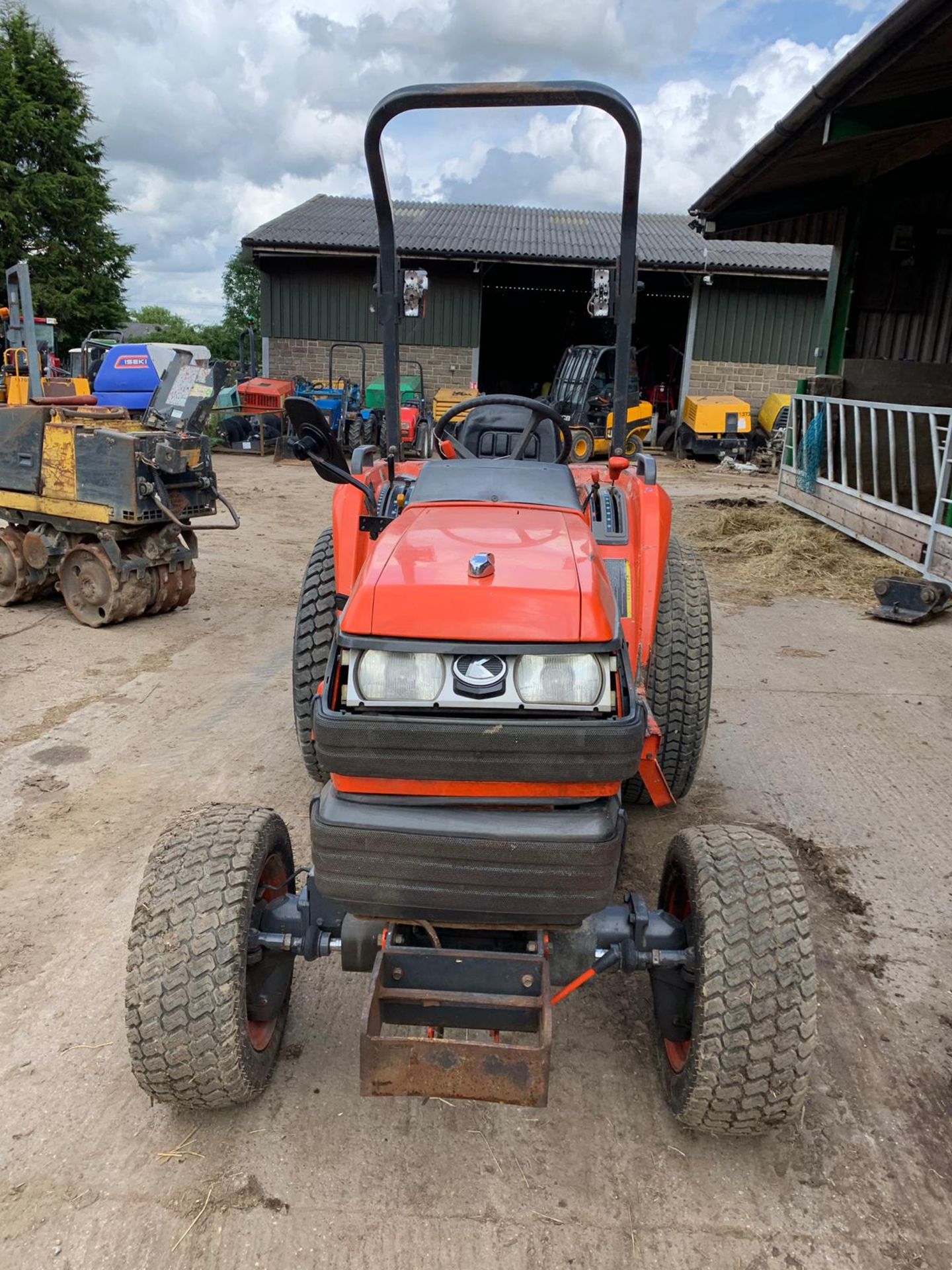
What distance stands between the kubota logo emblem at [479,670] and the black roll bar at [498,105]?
1447 millimetres

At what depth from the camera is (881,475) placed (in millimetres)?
8078

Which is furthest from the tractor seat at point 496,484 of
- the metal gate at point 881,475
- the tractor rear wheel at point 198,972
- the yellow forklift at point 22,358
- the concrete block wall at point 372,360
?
the concrete block wall at point 372,360

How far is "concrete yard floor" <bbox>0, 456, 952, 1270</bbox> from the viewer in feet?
6.06

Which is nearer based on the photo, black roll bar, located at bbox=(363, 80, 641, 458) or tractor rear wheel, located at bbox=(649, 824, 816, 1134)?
tractor rear wheel, located at bbox=(649, 824, 816, 1134)

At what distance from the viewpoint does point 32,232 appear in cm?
2600

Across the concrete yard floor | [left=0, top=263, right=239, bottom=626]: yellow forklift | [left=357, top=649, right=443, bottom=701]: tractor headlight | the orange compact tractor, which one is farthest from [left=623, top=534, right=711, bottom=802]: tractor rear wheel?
[left=0, top=263, right=239, bottom=626]: yellow forklift

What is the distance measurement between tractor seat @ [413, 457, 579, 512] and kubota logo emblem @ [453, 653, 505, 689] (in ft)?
2.66

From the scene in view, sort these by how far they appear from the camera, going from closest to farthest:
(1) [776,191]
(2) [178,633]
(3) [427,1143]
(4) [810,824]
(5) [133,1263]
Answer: (5) [133,1263] → (3) [427,1143] → (4) [810,824] → (2) [178,633] → (1) [776,191]

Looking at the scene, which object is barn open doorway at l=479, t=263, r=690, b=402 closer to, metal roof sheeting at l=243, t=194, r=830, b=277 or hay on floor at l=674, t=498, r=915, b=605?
metal roof sheeting at l=243, t=194, r=830, b=277

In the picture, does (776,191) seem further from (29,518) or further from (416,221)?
(416,221)

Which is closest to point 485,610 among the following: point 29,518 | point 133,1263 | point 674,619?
point 133,1263

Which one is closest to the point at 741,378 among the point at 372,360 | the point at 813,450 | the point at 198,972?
the point at 372,360

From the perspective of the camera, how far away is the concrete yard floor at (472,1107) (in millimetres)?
1846

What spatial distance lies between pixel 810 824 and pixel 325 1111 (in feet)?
6.93
